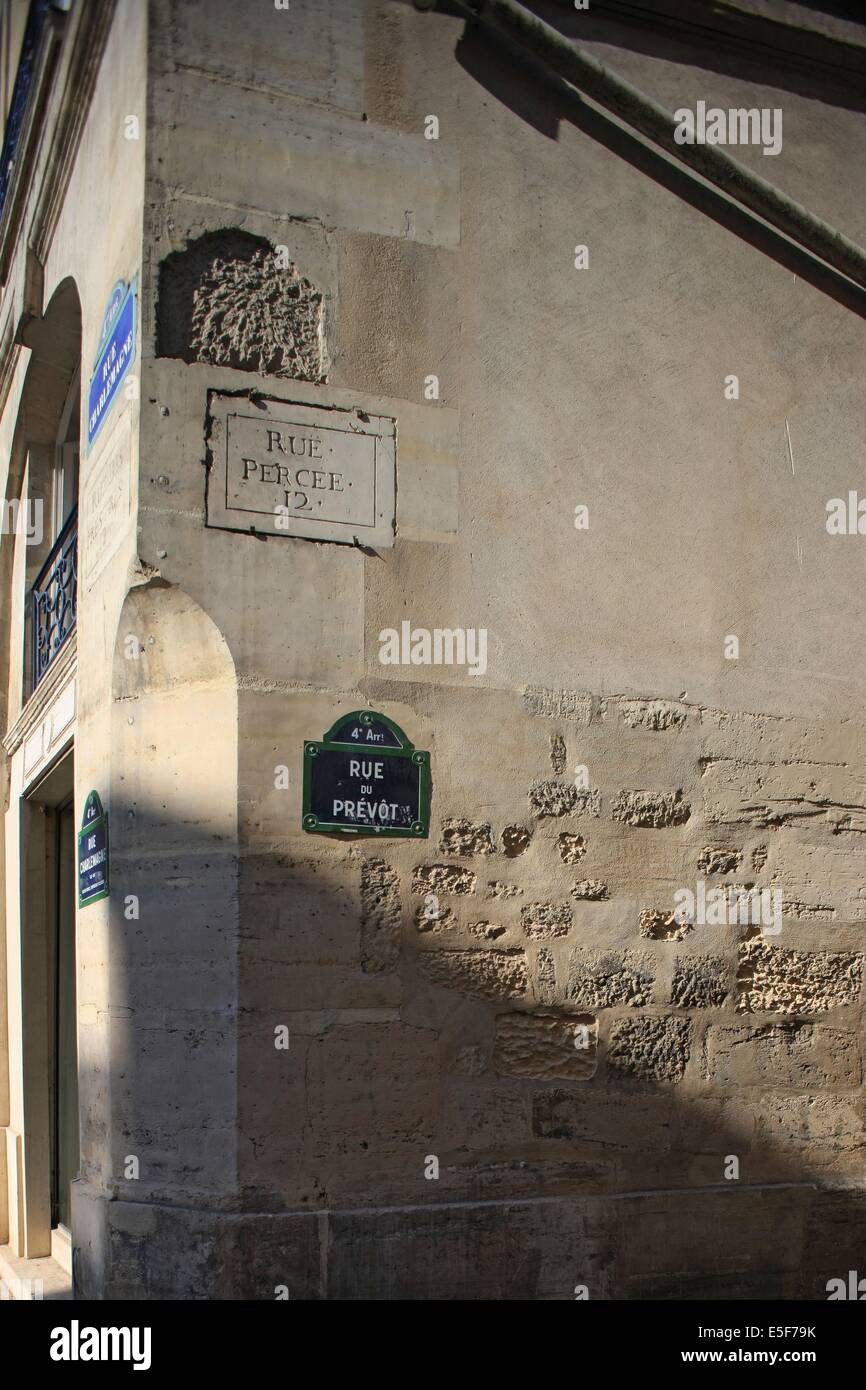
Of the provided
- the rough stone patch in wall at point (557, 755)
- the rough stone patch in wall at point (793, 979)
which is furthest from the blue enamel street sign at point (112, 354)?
the rough stone patch in wall at point (793, 979)

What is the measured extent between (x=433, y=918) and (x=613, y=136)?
9.03 feet

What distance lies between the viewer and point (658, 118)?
4941mm

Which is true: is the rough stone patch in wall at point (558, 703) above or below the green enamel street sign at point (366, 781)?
above

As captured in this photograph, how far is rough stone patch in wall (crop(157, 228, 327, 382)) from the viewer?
4234 mm

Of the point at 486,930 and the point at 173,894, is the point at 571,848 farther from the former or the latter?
the point at 173,894

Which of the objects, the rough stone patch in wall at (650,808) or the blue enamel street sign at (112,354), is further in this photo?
the rough stone patch in wall at (650,808)

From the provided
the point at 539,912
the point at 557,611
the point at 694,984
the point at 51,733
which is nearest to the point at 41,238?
the point at 51,733

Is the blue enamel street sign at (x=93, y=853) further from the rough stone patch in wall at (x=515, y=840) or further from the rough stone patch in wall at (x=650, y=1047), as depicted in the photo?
the rough stone patch in wall at (x=650, y=1047)

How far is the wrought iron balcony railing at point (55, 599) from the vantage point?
246 inches

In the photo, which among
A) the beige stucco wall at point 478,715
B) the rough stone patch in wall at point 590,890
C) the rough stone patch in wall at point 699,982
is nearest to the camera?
the beige stucco wall at point 478,715

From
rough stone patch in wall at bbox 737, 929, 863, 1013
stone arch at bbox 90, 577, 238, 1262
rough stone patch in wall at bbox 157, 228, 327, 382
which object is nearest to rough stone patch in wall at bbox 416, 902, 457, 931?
stone arch at bbox 90, 577, 238, 1262

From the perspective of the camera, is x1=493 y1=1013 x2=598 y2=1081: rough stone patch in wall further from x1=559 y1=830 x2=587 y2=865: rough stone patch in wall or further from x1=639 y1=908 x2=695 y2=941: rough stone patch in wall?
x1=559 y1=830 x2=587 y2=865: rough stone patch in wall

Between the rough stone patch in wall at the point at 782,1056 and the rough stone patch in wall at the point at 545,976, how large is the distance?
58 cm
